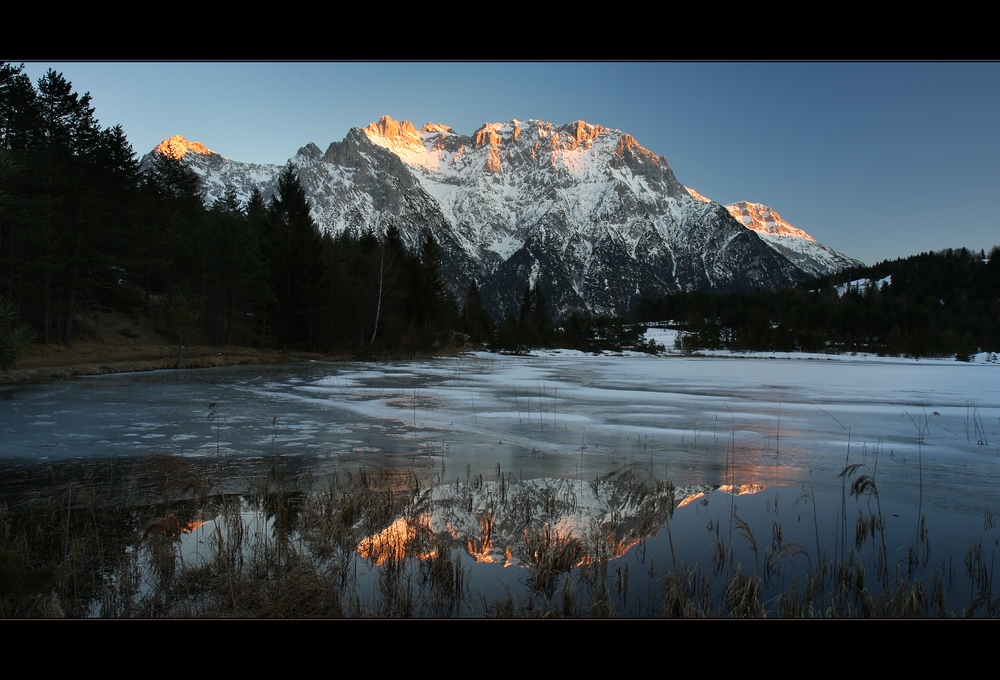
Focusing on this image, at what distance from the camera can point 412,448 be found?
8977 millimetres

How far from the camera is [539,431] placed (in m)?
10.8

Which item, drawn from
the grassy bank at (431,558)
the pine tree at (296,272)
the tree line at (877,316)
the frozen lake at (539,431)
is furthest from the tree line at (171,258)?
the tree line at (877,316)

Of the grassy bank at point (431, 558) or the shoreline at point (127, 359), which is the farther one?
the shoreline at point (127, 359)

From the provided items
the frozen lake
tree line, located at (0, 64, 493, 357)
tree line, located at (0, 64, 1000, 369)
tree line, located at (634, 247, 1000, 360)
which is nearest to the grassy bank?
the frozen lake

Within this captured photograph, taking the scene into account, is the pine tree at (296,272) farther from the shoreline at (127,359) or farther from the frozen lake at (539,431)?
the frozen lake at (539,431)

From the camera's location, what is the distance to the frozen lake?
7.61m

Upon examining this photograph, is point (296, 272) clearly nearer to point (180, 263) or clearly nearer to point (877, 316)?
point (180, 263)

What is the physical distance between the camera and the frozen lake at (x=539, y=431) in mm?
7613

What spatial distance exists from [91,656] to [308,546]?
320 cm

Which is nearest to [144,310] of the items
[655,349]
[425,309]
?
[425,309]

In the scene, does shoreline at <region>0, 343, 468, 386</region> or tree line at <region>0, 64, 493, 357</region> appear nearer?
shoreline at <region>0, 343, 468, 386</region>

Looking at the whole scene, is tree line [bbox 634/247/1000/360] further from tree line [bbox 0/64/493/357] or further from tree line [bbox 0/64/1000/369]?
tree line [bbox 0/64/493/357]

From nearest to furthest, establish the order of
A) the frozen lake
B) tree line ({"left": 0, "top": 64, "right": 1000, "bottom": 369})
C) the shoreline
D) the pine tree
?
the frozen lake, the shoreline, tree line ({"left": 0, "top": 64, "right": 1000, "bottom": 369}), the pine tree

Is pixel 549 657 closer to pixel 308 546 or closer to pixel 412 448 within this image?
pixel 308 546
